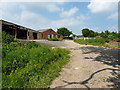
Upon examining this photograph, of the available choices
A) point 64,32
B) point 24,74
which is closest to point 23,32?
point 24,74

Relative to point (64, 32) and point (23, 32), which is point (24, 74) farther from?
point (64, 32)

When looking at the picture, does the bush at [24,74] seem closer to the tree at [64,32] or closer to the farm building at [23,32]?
the farm building at [23,32]

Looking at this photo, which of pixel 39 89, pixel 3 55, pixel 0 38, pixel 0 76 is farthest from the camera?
pixel 0 38

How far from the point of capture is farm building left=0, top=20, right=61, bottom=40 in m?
15.9

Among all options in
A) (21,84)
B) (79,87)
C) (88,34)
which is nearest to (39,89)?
(21,84)

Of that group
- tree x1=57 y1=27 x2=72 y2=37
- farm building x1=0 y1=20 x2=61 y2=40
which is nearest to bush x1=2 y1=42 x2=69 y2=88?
farm building x1=0 y1=20 x2=61 y2=40

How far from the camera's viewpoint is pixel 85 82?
313 centimetres

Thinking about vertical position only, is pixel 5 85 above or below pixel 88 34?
below

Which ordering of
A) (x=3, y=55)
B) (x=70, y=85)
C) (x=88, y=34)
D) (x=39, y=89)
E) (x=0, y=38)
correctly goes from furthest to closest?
(x=88, y=34), (x=0, y=38), (x=3, y=55), (x=70, y=85), (x=39, y=89)

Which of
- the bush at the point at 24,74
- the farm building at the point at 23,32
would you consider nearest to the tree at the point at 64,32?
the farm building at the point at 23,32

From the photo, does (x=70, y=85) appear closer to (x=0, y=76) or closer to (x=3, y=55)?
(x=0, y=76)

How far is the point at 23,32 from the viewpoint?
890 inches

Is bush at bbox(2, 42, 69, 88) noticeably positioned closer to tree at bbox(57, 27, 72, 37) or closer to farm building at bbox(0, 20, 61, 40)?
farm building at bbox(0, 20, 61, 40)

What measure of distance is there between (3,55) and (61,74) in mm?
2876
